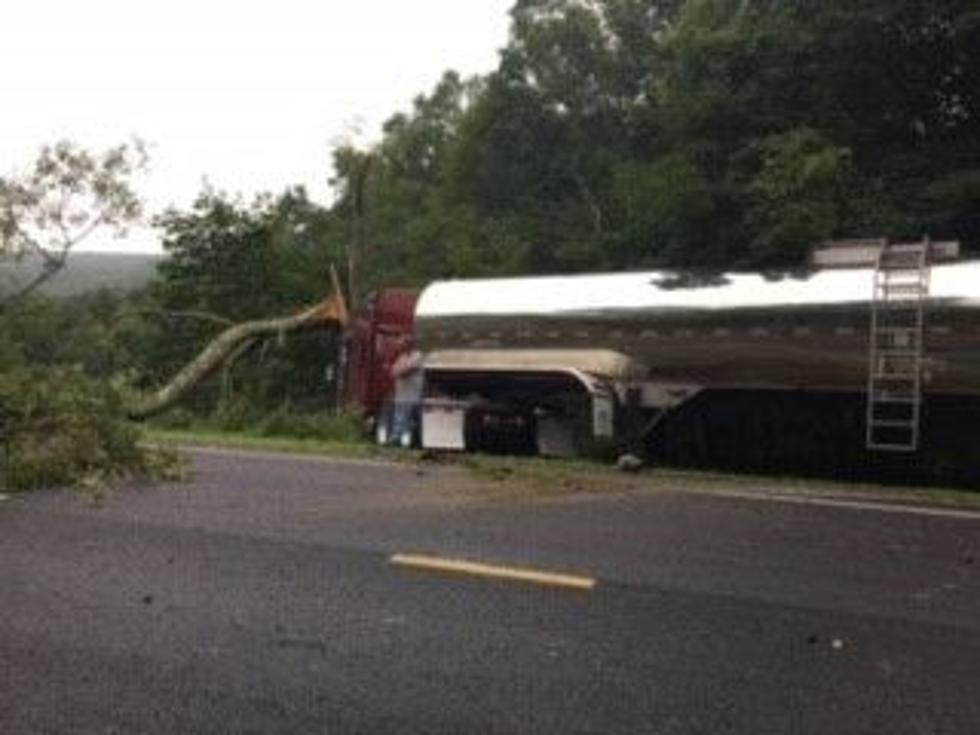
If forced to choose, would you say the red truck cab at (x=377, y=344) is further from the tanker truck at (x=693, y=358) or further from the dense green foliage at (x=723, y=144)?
the dense green foliage at (x=723, y=144)

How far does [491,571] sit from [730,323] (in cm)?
996

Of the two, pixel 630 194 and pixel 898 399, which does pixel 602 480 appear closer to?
pixel 898 399

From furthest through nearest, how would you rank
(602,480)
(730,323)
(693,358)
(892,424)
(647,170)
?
(647,170), (693,358), (730,323), (892,424), (602,480)

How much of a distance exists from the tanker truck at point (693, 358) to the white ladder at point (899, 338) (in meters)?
0.02

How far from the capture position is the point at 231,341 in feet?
91.3

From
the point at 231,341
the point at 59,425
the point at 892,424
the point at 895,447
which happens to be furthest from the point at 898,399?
the point at 231,341

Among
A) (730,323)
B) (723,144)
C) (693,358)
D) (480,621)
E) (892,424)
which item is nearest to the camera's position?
(480,621)

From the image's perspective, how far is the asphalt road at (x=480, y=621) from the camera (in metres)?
6.68

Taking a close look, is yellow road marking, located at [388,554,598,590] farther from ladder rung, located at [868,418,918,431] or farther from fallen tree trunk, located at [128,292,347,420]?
fallen tree trunk, located at [128,292,347,420]

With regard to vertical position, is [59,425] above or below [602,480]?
above

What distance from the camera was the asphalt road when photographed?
668 cm

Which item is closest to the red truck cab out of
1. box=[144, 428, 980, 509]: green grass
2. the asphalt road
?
box=[144, 428, 980, 509]: green grass

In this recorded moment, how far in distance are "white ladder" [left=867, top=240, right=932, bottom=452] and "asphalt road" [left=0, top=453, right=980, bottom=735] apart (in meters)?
4.94

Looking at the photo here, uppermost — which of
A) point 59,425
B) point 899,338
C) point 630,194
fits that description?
point 630,194
